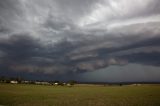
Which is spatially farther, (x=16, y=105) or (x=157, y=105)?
(x=16, y=105)

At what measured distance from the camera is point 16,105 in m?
40.1

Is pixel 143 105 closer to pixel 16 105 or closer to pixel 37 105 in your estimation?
pixel 37 105

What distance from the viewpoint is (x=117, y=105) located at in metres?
40.1

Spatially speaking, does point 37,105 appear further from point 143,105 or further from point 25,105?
point 143,105

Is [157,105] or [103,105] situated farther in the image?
[103,105]

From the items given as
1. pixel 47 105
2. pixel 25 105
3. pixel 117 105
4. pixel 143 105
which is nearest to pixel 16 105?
pixel 25 105

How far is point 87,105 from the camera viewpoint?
40.2 m

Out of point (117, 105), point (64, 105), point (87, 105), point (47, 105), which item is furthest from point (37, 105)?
point (117, 105)

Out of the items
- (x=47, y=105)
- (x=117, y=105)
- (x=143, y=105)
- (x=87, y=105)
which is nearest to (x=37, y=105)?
(x=47, y=105)

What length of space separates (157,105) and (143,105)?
225cm

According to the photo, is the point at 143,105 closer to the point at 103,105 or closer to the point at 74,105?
the point at 103,105

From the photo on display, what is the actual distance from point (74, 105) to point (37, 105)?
639 centimetres

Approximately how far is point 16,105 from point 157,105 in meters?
23.9

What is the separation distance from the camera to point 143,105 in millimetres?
38625
